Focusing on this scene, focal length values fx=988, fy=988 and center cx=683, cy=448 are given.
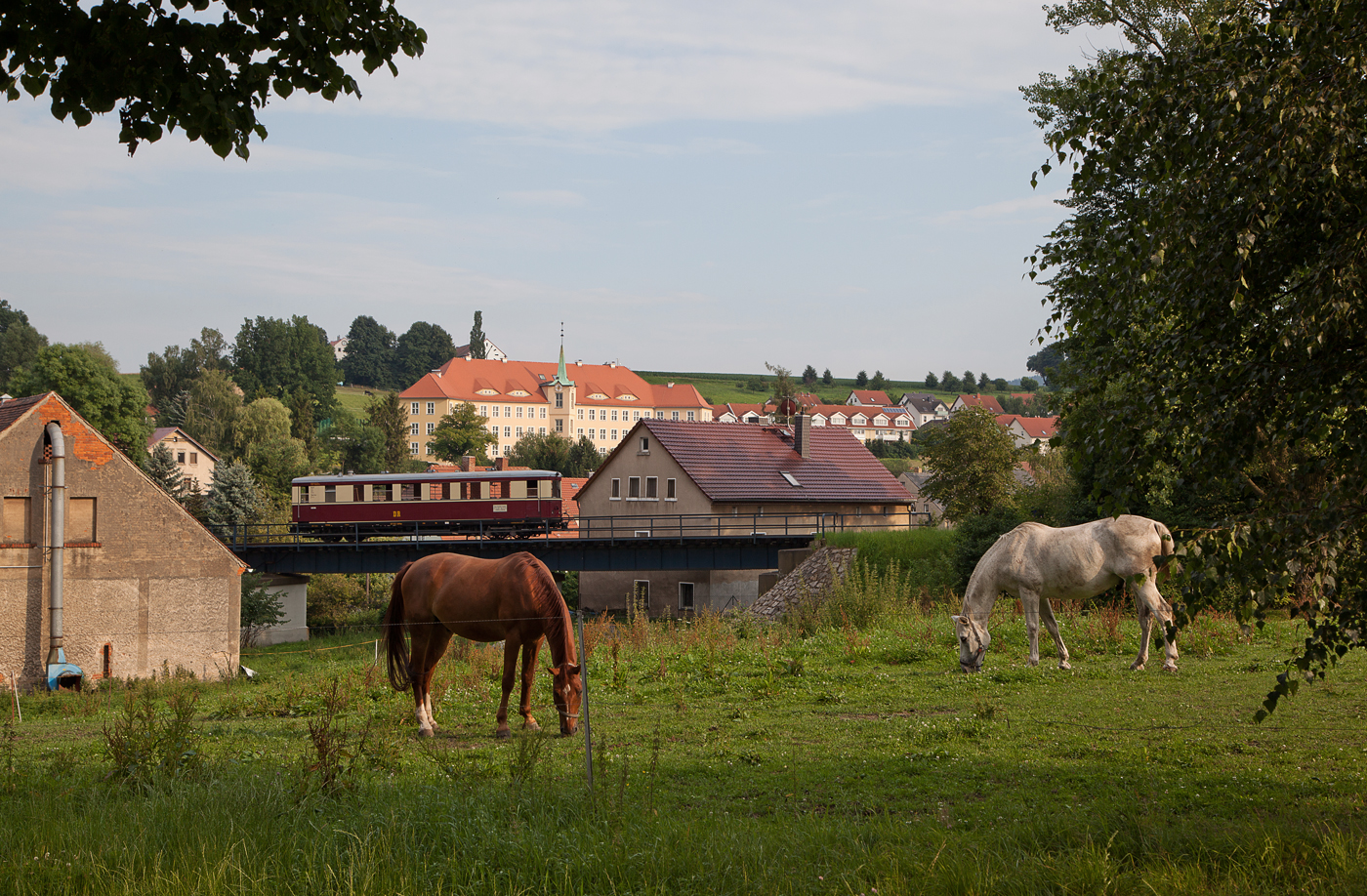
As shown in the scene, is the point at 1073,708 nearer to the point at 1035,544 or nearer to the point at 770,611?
the point at 1035,544

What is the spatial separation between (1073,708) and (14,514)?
84.1 feet

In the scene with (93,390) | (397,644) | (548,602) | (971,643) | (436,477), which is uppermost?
(93,390)

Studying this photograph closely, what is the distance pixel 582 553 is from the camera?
37.7 meters

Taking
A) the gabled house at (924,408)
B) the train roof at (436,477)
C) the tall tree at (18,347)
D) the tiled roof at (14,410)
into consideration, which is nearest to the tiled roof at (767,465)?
Answer: the train roof at (436,477)

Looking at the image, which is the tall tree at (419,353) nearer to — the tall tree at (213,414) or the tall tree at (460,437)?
the tall tree at (460,437)

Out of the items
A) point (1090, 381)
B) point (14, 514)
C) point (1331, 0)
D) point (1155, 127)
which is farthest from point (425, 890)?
point (14, 514)

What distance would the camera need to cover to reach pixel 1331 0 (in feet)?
16.3

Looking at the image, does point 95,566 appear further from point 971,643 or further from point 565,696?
point 971,643

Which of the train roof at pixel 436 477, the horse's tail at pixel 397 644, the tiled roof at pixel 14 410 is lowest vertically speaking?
the horse's tail at pixel 397 644

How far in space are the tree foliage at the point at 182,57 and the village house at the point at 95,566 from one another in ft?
70.1

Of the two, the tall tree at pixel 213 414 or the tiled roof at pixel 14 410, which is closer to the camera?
the tiled roof at pixel 14 410

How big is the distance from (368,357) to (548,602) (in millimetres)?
184259

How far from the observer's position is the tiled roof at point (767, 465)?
4569cm

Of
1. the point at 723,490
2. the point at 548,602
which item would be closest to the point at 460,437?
the point at 723,490
